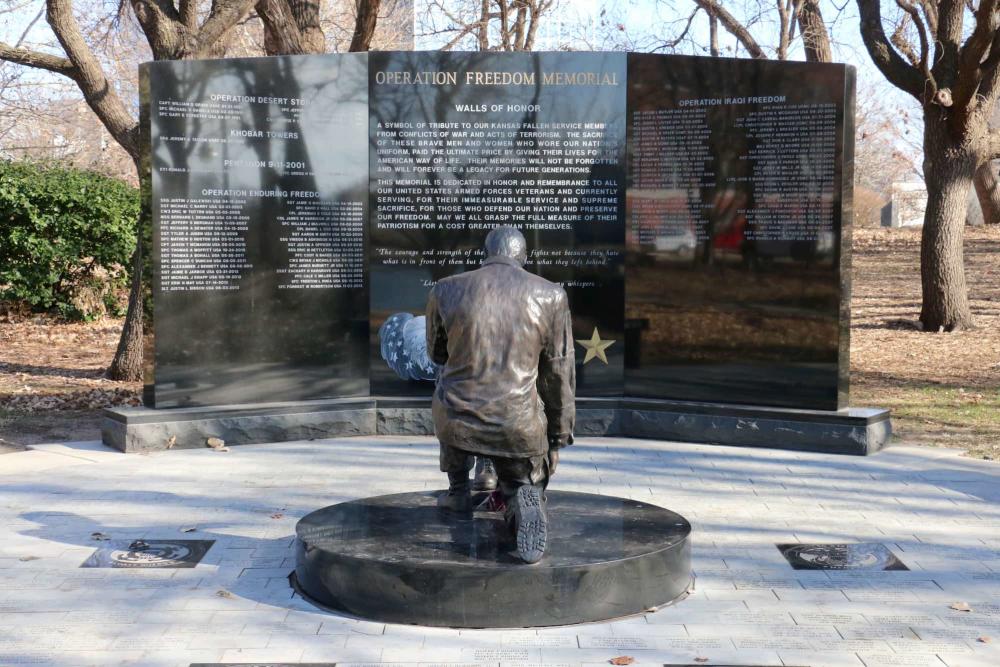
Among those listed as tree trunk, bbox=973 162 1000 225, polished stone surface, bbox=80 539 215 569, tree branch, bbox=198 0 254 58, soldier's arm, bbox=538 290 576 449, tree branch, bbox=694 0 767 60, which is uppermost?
tree branch, bbox=694 0 767 60

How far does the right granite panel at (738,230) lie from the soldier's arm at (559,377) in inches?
188

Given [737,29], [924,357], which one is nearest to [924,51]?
[924,357]

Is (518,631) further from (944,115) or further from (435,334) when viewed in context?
(944,115)

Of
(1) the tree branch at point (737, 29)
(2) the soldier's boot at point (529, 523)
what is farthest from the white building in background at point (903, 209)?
(2) the soldier's boot at point (529, 523)

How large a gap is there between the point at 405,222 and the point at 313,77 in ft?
5.04

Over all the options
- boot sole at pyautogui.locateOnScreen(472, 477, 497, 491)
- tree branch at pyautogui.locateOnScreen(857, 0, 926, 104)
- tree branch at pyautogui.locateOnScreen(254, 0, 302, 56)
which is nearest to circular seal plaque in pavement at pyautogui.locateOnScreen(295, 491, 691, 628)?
boot sole at pyautogui.locateOnScreen(472, 477, 497, 491)

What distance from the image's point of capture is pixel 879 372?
1465 centimetres

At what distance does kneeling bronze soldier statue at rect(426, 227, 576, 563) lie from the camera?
18.0 ft

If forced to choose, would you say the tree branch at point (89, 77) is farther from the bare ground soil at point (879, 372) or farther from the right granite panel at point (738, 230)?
the right granite panel at point (738, 230)

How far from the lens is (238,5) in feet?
42.0

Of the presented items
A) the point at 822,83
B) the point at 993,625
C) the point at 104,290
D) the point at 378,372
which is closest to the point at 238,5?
the point at 378,372

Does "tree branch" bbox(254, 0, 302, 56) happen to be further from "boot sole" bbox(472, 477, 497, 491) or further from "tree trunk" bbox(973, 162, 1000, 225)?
"tree trunk" bbox(973, 162, 1000, 225)

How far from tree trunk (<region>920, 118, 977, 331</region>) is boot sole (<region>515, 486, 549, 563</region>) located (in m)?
13.0

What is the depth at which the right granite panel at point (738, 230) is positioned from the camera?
9.83 metres
